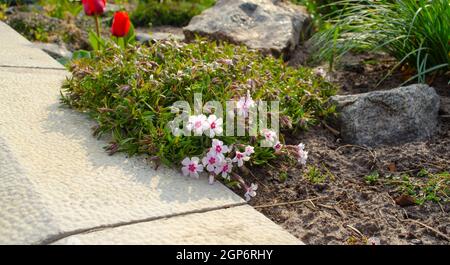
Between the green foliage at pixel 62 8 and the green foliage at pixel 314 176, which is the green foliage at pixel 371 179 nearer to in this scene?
the green foliage at pixel 314 176

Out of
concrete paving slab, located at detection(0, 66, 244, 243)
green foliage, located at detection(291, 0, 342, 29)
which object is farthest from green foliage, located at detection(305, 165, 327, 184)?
green foliage, located at detection(291, 0, 342, 29)

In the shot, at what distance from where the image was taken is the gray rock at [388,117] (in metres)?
3.11

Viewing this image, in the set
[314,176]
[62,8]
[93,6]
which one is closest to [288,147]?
[314,176]

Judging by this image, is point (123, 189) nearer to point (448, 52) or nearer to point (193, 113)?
point (193, 113)

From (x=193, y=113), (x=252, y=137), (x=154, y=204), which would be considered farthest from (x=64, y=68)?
(x=154, y=204)

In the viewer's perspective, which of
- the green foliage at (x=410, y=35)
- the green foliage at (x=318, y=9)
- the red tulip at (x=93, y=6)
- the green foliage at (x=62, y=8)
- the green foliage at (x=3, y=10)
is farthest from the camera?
the green foliage at (x=62, y=8)

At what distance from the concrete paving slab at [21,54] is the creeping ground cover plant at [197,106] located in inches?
25.9

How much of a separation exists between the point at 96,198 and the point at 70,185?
0.14 m

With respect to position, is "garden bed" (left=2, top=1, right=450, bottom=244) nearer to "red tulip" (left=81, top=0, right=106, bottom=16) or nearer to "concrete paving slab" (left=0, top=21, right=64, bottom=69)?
"concrete paving slab" (left=0, top=21, right=64, bottom=69)

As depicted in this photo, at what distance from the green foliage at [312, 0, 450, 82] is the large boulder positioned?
530 millimetres

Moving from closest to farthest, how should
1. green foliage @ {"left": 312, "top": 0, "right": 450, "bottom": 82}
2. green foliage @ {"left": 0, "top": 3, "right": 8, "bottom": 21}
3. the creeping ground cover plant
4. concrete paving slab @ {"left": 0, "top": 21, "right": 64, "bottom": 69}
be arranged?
the creeping ground cover plant → green foliage @ {"left": 312, "top": 0, "right": 450, "bottom": 82} → concrete paving slab @ {"left": 0, "top": 21, "right": 64, "bottom": 69} → green foliage @ {"left": 0, "top": 3, "right": 8, "bottom": 21}

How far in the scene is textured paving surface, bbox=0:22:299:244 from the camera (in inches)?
79.1

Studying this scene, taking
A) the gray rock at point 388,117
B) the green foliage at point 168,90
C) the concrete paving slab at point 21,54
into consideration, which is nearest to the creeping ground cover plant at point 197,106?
the green foliage at point 168,90

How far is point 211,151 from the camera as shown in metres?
2.52
